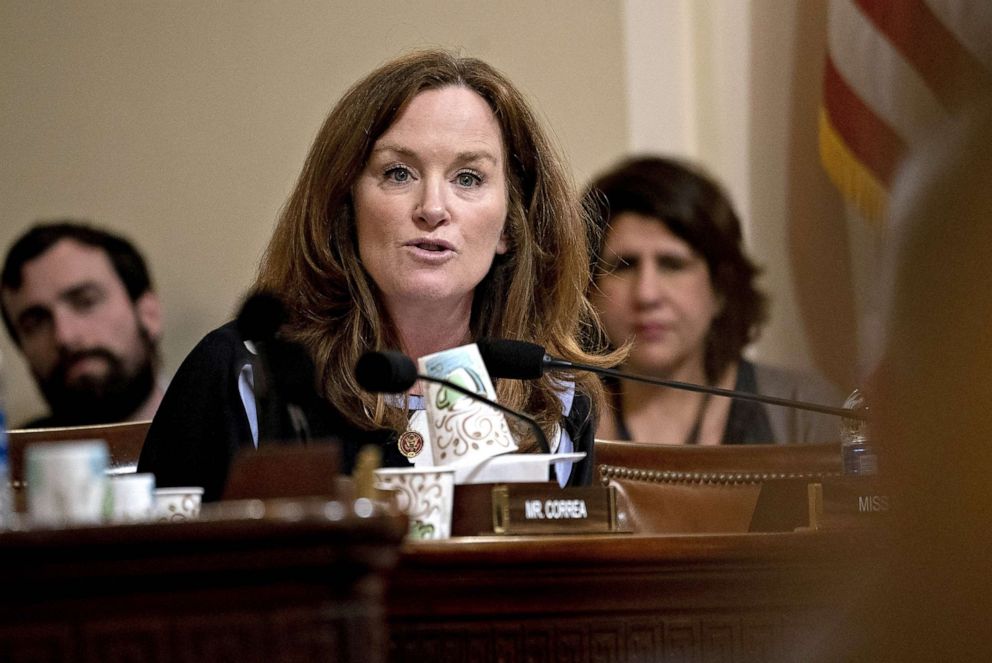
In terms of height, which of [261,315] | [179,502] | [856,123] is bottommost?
[179,502]

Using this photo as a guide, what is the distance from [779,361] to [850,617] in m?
4.07

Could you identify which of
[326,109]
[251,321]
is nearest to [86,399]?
[326,109]

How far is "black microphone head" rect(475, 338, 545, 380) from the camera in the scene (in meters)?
1.92

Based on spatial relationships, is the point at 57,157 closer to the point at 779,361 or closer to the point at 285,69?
the point at 285,69

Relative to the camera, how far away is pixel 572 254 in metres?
2.70

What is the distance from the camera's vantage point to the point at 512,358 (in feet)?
6.33

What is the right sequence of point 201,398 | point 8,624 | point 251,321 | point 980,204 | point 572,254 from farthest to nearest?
point 572,254 < point 201,398 < point 251,321 < point 8,624 < point 980,204

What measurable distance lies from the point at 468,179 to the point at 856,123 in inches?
88.2

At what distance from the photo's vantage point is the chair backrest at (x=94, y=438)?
2.19 m

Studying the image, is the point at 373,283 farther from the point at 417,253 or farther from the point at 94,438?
the point at 94,438

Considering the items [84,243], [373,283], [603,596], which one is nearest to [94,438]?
[373,283]

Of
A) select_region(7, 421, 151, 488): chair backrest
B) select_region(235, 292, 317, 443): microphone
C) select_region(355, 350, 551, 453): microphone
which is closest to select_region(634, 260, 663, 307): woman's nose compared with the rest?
select_region(7, 421, 151, 488): chair backrest

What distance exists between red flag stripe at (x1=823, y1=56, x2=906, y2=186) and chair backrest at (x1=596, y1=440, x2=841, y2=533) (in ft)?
6.71

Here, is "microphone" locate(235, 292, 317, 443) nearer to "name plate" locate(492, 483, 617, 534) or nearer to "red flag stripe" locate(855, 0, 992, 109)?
"name plate" locate(492, 483, 617, 534)
